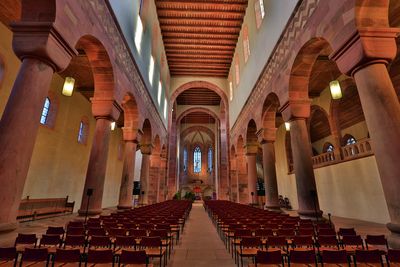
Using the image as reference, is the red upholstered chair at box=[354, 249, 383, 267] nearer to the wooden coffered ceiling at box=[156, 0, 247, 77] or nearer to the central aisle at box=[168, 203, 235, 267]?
the central aisle at box=[168, 203, 235, 267]

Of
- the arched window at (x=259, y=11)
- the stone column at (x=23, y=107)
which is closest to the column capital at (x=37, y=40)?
the stone column at (x=23, y=107)

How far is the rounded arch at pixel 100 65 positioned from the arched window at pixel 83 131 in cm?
690

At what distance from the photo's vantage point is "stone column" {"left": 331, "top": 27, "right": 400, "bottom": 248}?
3545 millimetres

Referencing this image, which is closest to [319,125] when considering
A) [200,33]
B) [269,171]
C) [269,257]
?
[269,171]

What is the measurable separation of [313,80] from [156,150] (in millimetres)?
12277

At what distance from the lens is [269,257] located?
2.79m

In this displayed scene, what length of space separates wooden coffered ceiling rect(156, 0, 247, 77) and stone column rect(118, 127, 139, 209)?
30.6ft

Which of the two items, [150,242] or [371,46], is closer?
[150,242]

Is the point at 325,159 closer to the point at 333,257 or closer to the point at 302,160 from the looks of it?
the point at 302,160

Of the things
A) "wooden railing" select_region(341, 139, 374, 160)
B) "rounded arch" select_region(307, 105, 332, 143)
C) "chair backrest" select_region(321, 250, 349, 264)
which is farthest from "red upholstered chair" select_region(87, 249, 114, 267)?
"rounded arch" select_region(307, 105, 332, 143)

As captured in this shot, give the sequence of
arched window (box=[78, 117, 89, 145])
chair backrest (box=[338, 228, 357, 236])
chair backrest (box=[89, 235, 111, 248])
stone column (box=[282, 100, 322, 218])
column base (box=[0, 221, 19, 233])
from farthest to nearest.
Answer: arched window (box=[78, 117, 89, 145]) → stone column (box=[282, 100, 322, 218]) → chair backrest (box=[338, 228, 357, 236]) → chair backrest (box=[89, 235, 111, 248]) → column base (box=[0, 221, 19, 233])

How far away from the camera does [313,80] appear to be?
459 inches

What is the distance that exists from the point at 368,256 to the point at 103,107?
25.1 feet

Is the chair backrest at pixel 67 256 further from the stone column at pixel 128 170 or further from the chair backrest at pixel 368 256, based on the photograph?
the stone column at pixel 128 170
